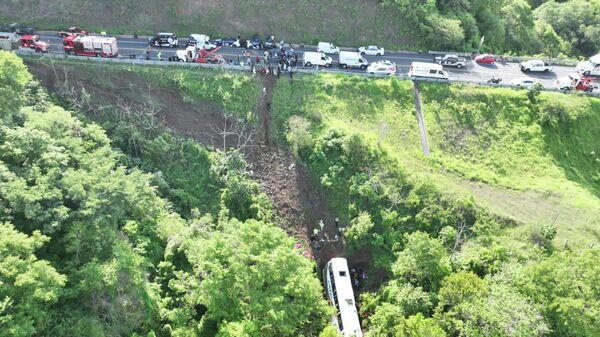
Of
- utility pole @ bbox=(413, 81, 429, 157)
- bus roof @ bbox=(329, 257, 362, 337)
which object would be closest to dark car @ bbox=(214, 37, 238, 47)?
utility pole @ bbox=(413, 81, 429, 157)

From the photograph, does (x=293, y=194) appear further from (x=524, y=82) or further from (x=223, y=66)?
(x=524, y=82)

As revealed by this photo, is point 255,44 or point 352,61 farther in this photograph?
point 255,44

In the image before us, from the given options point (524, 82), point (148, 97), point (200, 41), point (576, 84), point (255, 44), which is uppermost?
point (200, 41)

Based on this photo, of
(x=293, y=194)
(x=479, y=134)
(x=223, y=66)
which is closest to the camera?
(x=293, y=194)

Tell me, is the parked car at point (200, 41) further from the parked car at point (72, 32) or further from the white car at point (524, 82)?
the white car at point (524, 82)

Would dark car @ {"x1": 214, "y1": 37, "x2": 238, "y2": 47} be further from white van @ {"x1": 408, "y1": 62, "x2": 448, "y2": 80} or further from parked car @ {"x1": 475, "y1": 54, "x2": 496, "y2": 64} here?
parked car @ {"x1": 475, "y1": 54, "x2": 496, "y2": 64}

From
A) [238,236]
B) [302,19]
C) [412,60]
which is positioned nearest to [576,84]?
[412,60]
